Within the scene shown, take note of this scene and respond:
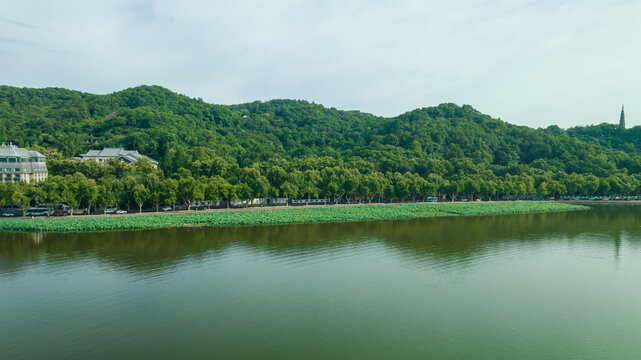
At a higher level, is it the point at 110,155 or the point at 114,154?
the point at 114,154

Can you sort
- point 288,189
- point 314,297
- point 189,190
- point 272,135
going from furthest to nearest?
1. point 272,135
2. point 288,189
3. point 189,190
4. point 314,297

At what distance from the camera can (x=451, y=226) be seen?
48312 mm

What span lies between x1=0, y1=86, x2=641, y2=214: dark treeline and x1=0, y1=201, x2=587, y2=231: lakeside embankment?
500 centimetres

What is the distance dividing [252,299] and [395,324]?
7.91 m

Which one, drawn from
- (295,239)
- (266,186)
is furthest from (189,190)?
(295,239)

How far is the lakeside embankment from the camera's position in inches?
1630

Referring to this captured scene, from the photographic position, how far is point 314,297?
73.3ft

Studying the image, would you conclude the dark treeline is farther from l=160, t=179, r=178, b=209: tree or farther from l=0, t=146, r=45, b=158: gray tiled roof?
l=0, t=146, r=45, b=158: gray tiled roof

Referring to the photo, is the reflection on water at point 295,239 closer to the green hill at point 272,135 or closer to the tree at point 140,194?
the tree at point 140,194

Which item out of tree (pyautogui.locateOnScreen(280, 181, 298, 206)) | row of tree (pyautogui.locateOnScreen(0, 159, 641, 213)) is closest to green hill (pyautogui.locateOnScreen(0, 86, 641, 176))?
row of tree (pyautogui.locateOnScreen(0, 159, 641, 213))

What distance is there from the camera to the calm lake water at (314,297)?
55.2ft

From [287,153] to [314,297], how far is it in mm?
89762

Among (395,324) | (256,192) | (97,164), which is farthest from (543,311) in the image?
(97,164)

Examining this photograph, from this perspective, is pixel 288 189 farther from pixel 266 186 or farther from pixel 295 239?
pixel 295 239
